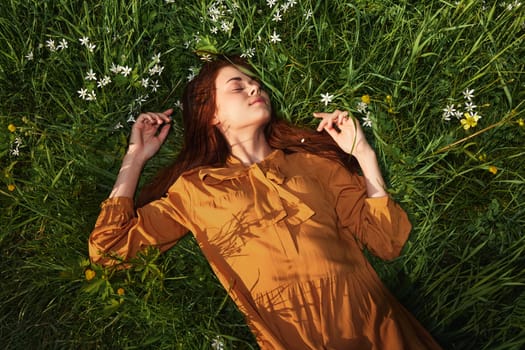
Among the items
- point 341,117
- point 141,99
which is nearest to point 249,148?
point 341,117

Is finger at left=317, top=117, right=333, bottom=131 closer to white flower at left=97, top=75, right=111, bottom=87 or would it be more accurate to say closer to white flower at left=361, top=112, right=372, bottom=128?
white flower at left=361, top=112, right=372, bottom=128

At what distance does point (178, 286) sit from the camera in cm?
303

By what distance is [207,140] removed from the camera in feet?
10.0

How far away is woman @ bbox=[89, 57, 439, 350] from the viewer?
2.58 m

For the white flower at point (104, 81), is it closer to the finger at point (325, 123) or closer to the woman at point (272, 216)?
the woman at point (272, 216)

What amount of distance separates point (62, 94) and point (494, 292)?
267 centimetres

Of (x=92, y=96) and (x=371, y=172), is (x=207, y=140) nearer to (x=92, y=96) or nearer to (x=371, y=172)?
(x=92, y=96)

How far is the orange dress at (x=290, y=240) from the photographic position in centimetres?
256

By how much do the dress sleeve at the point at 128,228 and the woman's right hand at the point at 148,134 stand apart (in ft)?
1.09

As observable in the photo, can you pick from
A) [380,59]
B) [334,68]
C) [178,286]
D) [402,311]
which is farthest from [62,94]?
[402,311]

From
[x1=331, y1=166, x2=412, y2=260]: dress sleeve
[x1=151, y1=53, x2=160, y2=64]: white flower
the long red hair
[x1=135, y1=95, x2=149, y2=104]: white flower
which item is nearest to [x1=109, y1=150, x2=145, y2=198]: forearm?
the long red hair

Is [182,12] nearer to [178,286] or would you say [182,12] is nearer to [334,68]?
[334,68]

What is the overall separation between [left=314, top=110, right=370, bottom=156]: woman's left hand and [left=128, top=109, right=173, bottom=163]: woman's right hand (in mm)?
889

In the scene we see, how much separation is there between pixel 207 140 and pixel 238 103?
29 centimetres
